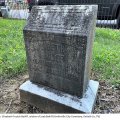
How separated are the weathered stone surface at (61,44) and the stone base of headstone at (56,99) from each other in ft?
0.29

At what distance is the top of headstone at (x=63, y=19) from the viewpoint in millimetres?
2412

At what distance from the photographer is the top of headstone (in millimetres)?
2412

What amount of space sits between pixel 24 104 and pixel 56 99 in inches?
23.7

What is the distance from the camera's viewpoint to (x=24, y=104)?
3.12m


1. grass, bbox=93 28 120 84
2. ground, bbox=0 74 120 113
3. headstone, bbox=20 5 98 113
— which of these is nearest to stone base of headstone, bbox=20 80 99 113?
headstone, bbox=20 5 98 113

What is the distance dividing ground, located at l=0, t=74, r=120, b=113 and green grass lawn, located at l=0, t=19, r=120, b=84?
0.80 feet

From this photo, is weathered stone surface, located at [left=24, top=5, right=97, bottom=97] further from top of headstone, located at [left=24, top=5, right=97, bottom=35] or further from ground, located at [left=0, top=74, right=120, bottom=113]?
ground, located at [left=0, top=74, right=120, bottom=113]

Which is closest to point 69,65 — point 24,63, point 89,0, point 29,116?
point 29,116

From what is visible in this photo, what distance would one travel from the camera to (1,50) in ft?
16.1

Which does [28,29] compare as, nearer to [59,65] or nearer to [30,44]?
[30,44]

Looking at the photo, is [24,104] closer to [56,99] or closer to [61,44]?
[56,99]

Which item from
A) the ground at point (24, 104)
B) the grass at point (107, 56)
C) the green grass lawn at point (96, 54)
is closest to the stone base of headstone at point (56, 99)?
the ground at point (24, 104)

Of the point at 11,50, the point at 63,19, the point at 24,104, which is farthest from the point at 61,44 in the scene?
the point at 11,50

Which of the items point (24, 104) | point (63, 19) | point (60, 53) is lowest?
point (24, 104)
